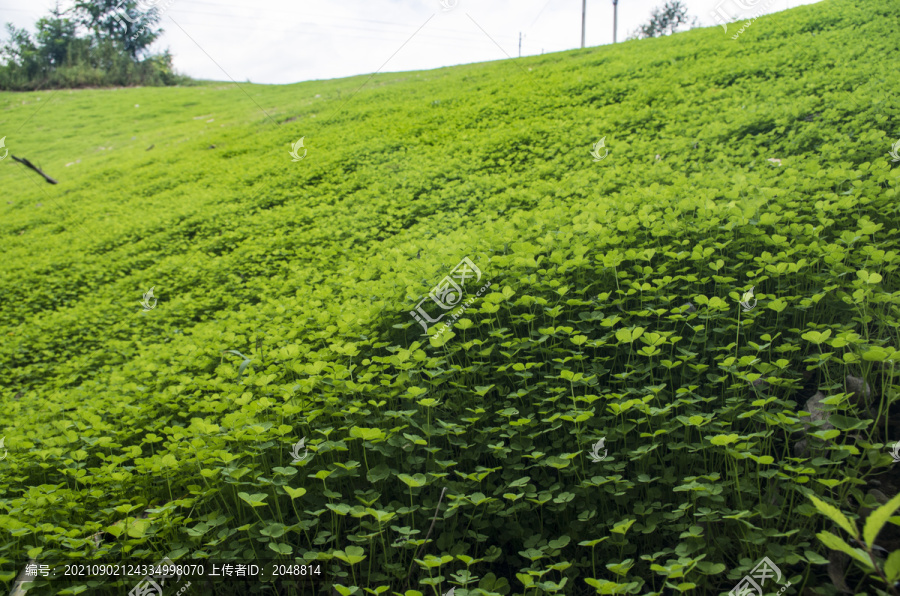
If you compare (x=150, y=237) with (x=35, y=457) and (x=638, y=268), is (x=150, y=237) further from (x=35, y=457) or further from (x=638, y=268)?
(x=638, y=268)

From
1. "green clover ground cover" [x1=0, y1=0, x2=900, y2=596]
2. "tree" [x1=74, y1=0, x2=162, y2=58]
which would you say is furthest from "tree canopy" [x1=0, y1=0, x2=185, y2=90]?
"green clover ground cover" [x1=0, y1=0, x2=900, y2=596]

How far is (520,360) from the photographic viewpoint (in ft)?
10.3

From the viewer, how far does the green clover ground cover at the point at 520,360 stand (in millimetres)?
2234

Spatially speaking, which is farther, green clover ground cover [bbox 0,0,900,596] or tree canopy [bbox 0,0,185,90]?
tree canopy [bbox 0,0,185,90]

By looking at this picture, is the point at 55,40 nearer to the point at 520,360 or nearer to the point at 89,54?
the point at 89,54

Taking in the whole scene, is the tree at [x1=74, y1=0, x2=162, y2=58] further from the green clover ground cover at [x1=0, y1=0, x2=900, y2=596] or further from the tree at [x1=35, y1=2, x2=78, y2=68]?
the green clover ground cover at [x1=0, y1=0, x2=900, y2=596]

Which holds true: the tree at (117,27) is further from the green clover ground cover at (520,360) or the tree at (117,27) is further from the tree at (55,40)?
the green clover ground cover at (520,360)

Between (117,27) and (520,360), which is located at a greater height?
(117,27)

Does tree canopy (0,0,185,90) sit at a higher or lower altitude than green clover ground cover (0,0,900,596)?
higher

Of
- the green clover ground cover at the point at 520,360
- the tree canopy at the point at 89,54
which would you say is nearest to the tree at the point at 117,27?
the tree canopy at the point at 89,54

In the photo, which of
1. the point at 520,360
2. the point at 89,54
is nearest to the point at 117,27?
the point at 89,54

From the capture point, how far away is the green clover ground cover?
2234mm

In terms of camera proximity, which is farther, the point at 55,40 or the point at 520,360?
the point at 55,40

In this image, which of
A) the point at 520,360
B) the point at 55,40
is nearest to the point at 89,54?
the point at 55,40
